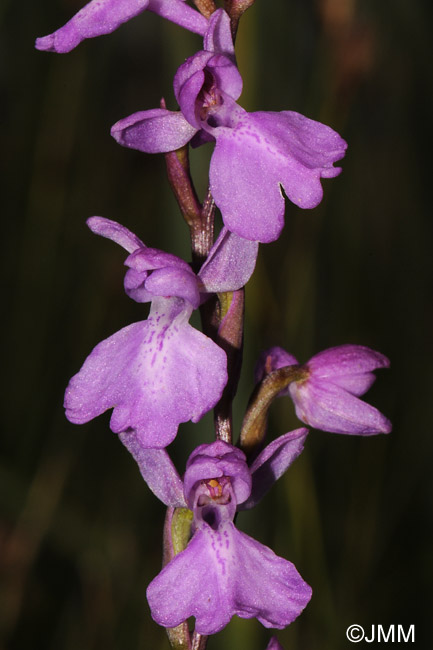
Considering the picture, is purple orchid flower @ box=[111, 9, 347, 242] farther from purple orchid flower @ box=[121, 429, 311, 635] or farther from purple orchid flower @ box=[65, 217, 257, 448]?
purple orchid flower @ box=[121, 429, 311, 635]

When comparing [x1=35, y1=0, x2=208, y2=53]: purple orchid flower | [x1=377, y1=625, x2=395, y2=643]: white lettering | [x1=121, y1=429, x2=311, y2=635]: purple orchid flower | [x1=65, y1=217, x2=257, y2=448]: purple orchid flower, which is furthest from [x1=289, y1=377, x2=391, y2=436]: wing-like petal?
[x1=377, y1=625, x2=395, y2=643]: white lettering

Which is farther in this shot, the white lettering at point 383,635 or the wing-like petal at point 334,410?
the white lettering at point 383,635

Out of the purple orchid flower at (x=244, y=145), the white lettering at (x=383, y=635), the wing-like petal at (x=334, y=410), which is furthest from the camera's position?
the white lettering at (x=383, y=635)

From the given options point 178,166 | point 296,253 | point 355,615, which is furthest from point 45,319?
point 178,166

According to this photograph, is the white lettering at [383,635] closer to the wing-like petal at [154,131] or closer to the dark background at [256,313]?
the dark background at [256,313]

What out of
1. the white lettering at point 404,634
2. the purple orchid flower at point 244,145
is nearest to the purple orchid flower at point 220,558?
the purple orchid flower at point 244,145

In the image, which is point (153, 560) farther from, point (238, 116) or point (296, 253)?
point (238, 116)
